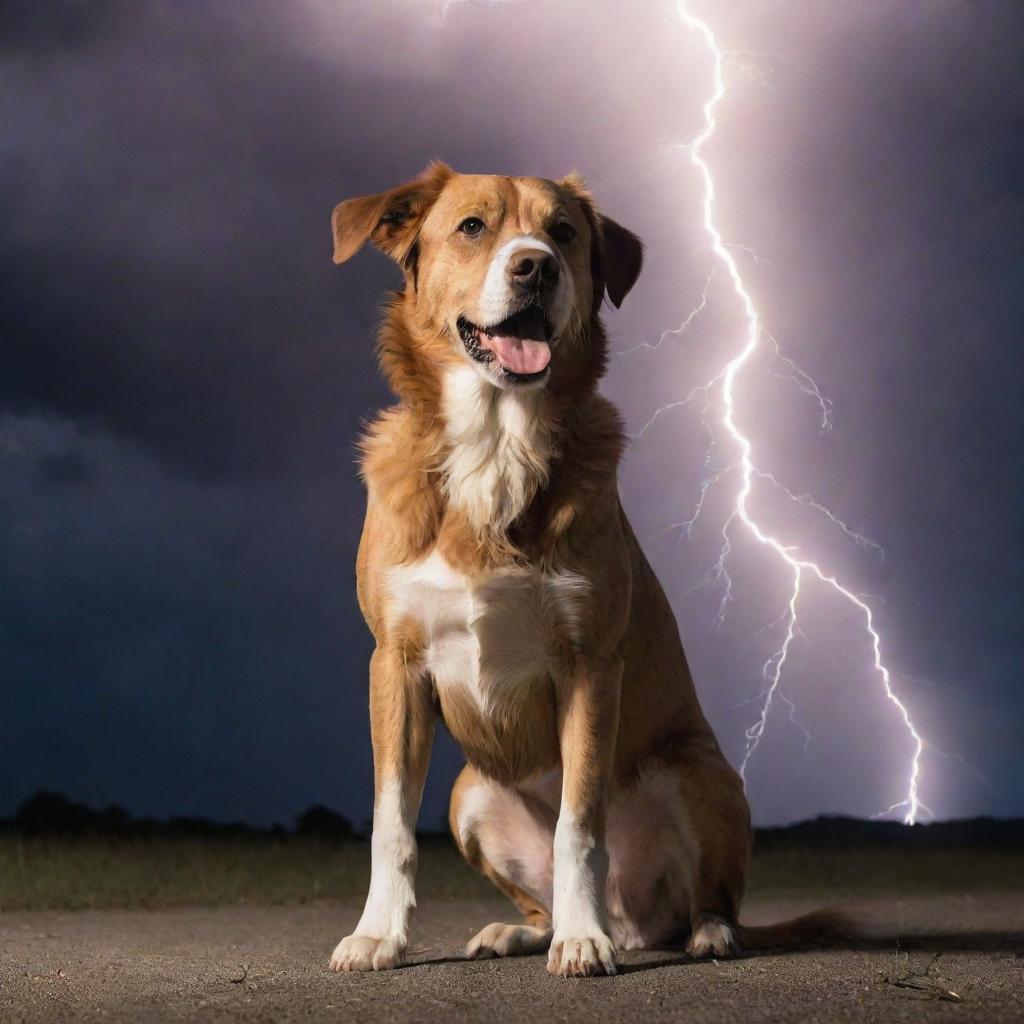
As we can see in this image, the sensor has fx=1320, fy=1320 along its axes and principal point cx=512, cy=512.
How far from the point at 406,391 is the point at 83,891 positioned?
4.41m

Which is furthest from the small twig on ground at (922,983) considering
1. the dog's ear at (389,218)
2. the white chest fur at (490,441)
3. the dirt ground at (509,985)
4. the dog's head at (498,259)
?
the dog's ear at (389,218)

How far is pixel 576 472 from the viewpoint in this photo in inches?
174

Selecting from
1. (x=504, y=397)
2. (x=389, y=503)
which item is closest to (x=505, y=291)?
(x=504, y=397)

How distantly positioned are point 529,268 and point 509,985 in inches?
84.9

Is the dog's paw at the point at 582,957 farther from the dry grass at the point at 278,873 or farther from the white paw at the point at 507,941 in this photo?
the dry grass at the point at 278,873

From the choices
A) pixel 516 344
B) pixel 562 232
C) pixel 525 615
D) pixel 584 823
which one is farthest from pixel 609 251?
pixel 584 823

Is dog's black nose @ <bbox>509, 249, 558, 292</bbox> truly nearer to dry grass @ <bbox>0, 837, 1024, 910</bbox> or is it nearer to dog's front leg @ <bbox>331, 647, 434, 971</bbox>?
dog's front leg @ <bbox>331, 647, 434, 971</bbox>

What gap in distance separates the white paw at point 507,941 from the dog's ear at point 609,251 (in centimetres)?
219

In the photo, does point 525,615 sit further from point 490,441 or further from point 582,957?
point 582,957

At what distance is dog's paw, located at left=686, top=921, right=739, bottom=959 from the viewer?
4.37 m

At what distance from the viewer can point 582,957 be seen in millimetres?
3898

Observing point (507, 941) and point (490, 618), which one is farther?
point (507, 941)

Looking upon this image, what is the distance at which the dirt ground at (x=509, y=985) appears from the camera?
349cm

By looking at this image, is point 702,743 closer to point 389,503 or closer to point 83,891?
point 389,503
